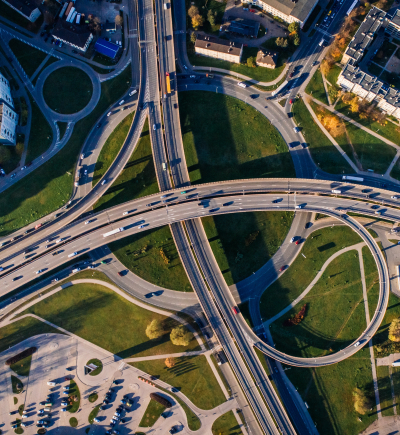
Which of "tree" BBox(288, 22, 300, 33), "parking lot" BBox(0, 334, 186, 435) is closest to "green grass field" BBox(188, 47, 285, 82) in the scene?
"tree" BBox(288, 22, 300, 33)

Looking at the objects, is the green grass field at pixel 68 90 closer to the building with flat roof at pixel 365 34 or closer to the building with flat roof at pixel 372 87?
the building with flat roof at pixel 372 87

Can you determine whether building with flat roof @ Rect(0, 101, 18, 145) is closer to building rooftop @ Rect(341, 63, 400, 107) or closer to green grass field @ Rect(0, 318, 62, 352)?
green grass field @ Rect(0, 318, 62, 352)

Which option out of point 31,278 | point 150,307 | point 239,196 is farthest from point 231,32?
point 31,278

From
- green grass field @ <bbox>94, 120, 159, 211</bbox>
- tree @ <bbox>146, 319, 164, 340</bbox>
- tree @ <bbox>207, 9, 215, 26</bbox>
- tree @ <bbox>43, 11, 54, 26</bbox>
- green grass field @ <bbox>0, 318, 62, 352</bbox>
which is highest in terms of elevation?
tree @ <bbox>43, 11, 54, 26</bbox>

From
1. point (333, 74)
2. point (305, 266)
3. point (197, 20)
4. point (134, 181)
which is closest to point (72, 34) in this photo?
point (197, 20)

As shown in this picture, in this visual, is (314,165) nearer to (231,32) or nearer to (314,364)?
(231,32)
